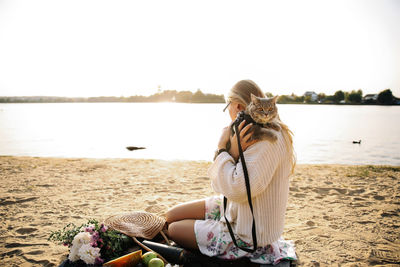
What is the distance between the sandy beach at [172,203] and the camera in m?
3.26

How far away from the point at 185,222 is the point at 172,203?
7.88 ft

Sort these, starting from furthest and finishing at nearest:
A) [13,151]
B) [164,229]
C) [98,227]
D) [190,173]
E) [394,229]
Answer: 1. [13,151]
2. [190,173]
3. [394,229]
4. [164,229]
5. [98,227]

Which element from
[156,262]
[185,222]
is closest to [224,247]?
[185,222]

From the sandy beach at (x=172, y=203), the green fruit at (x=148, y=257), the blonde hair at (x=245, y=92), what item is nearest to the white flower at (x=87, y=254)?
the green fruit at (x=148, y=257)

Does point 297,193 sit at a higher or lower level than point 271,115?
lower

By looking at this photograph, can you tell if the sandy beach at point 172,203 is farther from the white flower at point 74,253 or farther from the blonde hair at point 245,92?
the blonde hair at point 245,92

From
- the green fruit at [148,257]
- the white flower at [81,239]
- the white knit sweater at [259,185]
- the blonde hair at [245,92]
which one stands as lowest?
the green fruit at [148,257]

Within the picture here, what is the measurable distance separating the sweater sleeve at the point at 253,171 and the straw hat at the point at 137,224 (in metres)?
1.40

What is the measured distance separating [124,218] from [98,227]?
550 millimetres

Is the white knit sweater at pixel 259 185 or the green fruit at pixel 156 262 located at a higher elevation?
the white knit sweater at pixel 259 185

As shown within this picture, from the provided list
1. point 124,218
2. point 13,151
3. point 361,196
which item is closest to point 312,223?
point 361,196

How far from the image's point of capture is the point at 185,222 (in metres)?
2.73

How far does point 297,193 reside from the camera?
18.9 ft

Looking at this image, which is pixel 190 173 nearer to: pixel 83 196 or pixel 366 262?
pixel 83 196
